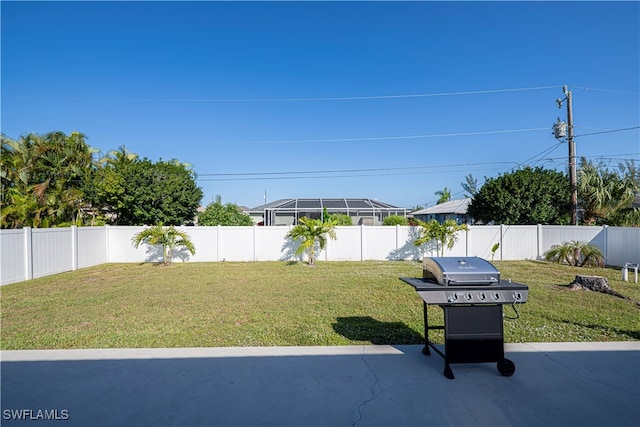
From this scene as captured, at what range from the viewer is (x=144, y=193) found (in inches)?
599

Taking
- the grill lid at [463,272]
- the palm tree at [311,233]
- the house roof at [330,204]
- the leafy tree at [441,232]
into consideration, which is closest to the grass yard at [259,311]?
the grill lid at [463,272]

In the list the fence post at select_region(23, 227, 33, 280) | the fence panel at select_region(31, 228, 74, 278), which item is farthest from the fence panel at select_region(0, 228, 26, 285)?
the fence panel at select_region(31, 228, 74, 278)

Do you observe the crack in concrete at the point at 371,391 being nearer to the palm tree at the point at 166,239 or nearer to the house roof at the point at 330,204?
the palm tree at the point at 166,239

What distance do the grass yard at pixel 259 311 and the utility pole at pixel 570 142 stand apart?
478 centimetres

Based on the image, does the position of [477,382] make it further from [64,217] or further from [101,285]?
[64,217]

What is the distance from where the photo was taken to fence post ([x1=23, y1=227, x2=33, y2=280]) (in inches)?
395

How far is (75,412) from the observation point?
2.91 meters

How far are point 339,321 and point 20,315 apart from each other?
5.89m

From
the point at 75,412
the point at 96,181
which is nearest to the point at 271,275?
the point at 75,412

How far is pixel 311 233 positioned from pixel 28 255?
29.4ft

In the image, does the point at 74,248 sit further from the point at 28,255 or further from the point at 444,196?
the point at 444,196
